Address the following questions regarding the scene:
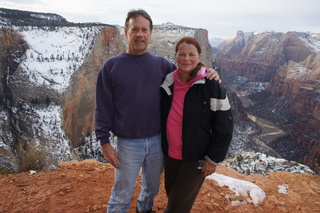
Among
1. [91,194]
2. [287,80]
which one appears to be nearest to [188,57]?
[91,194]

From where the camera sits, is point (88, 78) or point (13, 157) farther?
point (88, 78)

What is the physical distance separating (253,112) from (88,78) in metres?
49.5

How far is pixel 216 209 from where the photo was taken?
11.4 feet

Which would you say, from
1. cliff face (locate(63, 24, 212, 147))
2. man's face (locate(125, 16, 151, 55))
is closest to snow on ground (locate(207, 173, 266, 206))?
man's face (locate(125, 16, 151, 55))

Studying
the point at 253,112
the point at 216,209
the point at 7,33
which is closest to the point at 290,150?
the point at 253,112

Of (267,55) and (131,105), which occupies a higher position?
(267,55)

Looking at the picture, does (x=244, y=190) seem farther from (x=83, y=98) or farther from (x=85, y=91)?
(x=85, y=91)

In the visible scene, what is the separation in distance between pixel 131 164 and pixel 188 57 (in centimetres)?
132

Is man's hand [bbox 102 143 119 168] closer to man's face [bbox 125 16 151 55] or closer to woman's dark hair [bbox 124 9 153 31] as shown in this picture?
man's face [bbox 125 16 151 55]

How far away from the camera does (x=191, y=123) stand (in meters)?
2.16

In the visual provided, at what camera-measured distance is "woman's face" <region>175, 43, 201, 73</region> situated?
7.10ft

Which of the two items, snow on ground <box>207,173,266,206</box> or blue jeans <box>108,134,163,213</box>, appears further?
snow on ground <box>207,173,266,206</box>

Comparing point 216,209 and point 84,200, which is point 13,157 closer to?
point 84,200

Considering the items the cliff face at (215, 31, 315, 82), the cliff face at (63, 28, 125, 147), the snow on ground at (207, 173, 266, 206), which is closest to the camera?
the snow on ground at (207, 173, 266, 206)
